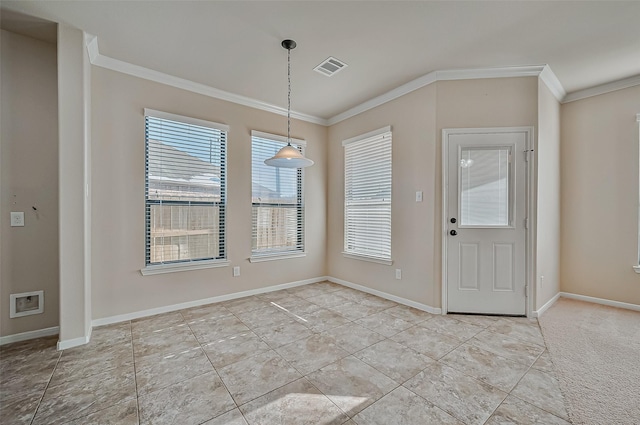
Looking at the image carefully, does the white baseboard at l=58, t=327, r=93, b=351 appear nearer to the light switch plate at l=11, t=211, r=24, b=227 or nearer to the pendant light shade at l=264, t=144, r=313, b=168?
the light switch plate at l=11, t=211, r=24, b=227

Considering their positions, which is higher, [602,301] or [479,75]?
[479,75]

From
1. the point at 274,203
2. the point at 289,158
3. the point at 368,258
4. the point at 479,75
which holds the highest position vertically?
the point at 479,75

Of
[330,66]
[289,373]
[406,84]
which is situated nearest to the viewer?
[289,373]

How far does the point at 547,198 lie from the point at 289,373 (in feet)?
12.2

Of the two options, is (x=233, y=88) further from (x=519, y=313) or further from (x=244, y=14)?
(x=519, y=313)

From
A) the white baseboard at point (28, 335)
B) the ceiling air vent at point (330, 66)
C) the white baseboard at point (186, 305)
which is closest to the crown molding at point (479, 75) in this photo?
the ceiling air vent at point (330, 66)

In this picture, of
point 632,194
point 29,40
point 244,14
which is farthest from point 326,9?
point 632,194

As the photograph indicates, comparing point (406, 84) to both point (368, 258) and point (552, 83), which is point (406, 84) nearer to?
point (552, 83)

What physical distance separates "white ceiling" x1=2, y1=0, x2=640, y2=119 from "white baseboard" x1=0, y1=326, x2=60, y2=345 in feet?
9.45

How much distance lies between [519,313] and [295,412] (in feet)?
9.52

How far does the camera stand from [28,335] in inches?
105

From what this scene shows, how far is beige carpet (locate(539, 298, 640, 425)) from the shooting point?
1.73 meters

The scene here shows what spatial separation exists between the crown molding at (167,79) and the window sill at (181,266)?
2.22m

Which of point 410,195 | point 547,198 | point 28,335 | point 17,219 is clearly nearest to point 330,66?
point 410,195
